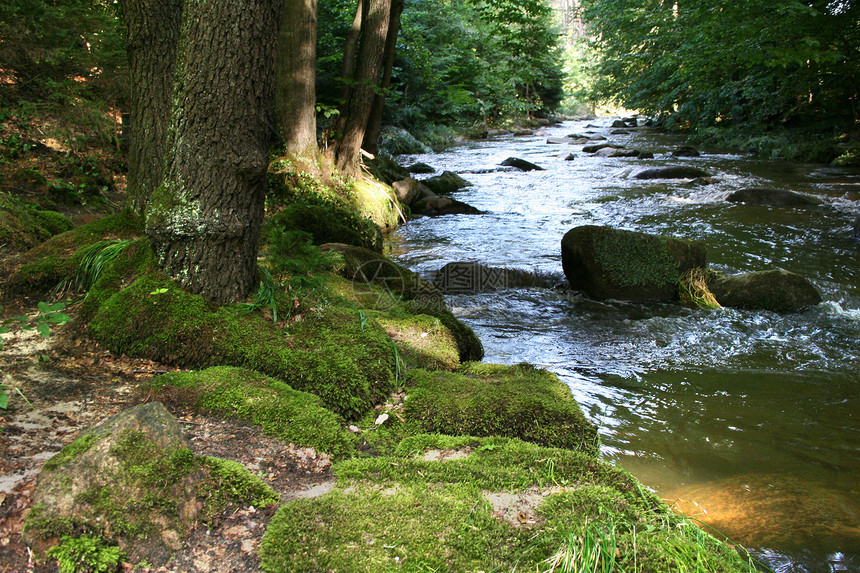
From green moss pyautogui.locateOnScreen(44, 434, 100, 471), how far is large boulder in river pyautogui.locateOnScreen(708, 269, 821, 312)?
659 centimetres

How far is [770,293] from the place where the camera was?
6.40 metres

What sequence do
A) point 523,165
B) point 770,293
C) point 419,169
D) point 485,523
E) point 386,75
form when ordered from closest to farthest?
point 485,523
point 770,293
point 386,75
point 419,169
point 523,165

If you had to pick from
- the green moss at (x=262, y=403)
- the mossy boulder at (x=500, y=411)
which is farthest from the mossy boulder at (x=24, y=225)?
the mossy boulder at (x=500, y=411)

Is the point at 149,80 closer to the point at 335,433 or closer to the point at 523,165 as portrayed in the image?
the point at 335,433

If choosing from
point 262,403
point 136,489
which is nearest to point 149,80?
point 262,403

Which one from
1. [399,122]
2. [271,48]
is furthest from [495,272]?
[399,122]

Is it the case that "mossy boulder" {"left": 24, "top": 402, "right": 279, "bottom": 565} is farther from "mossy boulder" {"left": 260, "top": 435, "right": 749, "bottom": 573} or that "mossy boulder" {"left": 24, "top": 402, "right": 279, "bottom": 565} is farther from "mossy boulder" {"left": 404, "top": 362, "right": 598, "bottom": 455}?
"mossy boulder" {"left": 404, "top": 362, "right": 598, "bottom": 455}

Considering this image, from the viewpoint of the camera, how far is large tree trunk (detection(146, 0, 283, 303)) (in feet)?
10.8

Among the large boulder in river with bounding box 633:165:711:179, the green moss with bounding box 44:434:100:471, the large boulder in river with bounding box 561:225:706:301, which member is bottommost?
the large boulder in river with bounding box 561:225:706:301

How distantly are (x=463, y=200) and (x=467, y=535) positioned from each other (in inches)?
447

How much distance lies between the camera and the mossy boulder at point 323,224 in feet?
21.7

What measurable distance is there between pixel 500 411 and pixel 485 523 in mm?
1092

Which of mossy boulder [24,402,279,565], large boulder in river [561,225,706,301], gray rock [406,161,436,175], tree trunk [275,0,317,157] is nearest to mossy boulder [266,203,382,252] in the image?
tree trunk [275,0,317,157]

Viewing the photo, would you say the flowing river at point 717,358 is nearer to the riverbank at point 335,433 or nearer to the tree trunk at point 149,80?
the riverbank at point 335,433
